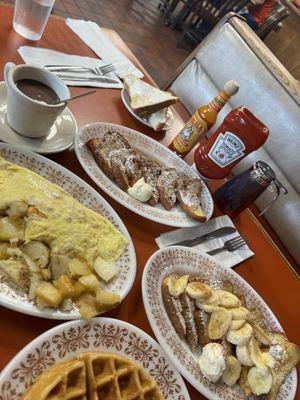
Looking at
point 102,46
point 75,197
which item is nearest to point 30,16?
point 102,46

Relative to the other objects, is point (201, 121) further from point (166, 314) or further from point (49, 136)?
point (166, 314)

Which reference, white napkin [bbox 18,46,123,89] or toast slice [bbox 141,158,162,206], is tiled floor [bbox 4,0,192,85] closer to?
white napkin [bbox 18,46,123,89]

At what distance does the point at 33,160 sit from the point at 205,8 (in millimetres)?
4851

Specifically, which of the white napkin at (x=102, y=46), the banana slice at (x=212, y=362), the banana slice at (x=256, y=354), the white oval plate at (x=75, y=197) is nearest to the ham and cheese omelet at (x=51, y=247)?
the white oval plate at (x=75, y=197)

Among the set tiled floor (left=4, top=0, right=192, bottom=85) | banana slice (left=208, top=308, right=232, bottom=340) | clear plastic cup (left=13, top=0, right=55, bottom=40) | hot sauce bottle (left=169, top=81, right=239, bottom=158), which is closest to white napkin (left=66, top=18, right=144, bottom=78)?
clear plastic cup (left=13, top=0, right=55, bottom=40)

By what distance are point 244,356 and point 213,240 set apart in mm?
421

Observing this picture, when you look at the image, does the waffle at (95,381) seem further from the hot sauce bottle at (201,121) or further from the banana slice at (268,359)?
the hot sauce bottle at (201,121)

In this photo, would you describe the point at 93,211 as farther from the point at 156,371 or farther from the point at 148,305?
the point at 156,371

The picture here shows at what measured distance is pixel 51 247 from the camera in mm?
788

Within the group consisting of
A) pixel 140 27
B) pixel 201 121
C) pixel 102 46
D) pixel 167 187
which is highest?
pixel 201 121

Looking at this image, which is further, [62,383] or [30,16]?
[30,16]

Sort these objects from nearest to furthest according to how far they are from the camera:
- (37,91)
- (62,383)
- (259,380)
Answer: (62,383)
(259,380)
(37,91)

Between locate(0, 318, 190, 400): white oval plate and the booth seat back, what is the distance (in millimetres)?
1222

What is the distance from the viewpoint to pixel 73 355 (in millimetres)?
715
